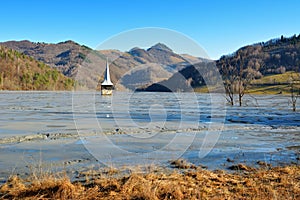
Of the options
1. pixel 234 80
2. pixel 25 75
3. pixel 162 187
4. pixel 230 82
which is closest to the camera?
pixel 162 187

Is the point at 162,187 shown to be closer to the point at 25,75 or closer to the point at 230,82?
the point at 230,82

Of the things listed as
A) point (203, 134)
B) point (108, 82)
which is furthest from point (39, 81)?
point (203, 134)

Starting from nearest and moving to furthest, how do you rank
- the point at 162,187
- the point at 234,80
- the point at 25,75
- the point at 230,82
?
the point at 162,187 < the point at 230,82 < the point at 234,80 < the point at 25,75

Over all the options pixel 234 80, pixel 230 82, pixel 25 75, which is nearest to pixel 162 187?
pixel 230 82

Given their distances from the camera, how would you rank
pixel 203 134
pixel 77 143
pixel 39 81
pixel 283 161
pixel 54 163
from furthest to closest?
pixel 39 81
pixel 203 134
pixel 77 143
pixel 283 161
pixel 54 163

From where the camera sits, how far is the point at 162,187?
6.62 m

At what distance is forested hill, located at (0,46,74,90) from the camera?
146125 mm

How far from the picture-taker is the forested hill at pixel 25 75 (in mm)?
146125

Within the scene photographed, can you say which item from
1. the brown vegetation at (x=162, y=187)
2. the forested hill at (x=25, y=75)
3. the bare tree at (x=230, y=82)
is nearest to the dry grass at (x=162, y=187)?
the brown vegetation at (x=162, y=187)

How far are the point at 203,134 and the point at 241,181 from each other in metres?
8.16

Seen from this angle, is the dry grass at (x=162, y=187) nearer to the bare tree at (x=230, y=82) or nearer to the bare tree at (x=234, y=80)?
the bare tree at (x=234, y=80)

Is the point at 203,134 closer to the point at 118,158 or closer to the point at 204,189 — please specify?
the point at 118,158

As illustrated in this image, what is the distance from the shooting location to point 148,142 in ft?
42.6

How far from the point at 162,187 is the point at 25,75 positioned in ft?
516
